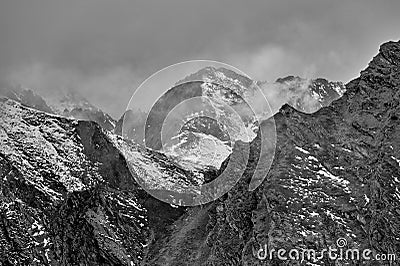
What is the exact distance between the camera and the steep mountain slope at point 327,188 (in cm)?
10419

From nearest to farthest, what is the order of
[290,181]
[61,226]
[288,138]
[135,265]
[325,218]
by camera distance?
[325,218], [290,181], [288,138], [135,265], [61,226]

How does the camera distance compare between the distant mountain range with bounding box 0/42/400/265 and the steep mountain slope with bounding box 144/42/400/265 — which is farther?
the distant mountain range with bounding box 0/42/400/265

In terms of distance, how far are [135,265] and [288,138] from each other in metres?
60.3

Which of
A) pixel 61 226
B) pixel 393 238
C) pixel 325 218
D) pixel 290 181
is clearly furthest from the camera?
pixel 61 226

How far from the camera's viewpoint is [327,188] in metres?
116

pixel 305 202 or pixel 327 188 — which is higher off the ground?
pixel 327 188

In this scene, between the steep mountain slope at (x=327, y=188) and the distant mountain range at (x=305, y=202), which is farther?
the distant mountain range at (x=305, y=202)

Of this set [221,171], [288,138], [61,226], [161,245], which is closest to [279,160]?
Result: [288,138]

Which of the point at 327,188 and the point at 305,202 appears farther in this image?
the point at 327,188

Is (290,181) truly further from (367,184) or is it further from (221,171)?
(221,171)

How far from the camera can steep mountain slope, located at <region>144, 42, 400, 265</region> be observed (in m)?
104

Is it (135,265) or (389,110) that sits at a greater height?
(389,110)

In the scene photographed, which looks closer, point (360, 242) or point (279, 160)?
point (360, 242)

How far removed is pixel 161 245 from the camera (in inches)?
6737
